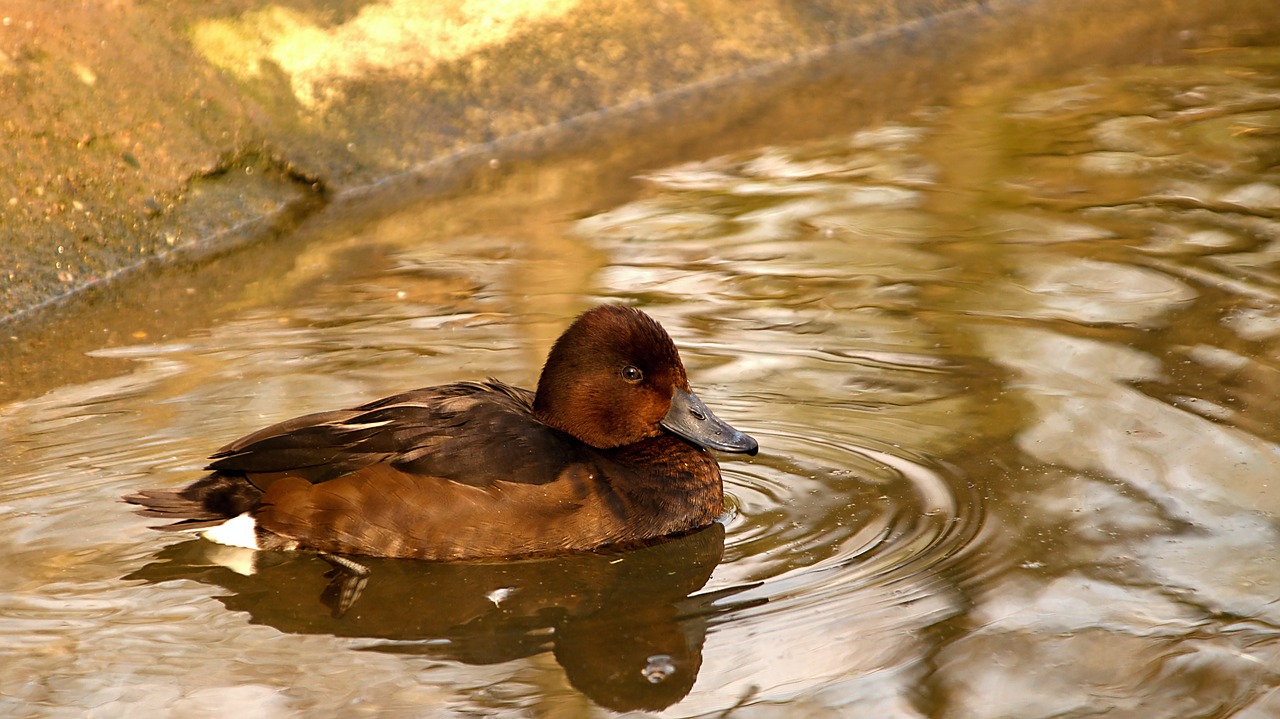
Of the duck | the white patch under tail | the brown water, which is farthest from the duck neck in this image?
the white patch under tail

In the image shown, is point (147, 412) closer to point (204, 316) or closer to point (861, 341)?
point (204, 316)

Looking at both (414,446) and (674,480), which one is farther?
(674,480)

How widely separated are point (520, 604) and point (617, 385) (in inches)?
35.8

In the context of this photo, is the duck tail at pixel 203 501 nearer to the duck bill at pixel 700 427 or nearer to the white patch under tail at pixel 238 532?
the white patch under tail at pixel 238 532

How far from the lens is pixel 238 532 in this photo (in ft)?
15.4

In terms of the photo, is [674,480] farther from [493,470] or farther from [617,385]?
[493,470]

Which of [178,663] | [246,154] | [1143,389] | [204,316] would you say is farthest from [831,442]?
[246,154]

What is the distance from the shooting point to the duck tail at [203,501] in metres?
4.70

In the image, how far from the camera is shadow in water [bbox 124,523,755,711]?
3.94 m

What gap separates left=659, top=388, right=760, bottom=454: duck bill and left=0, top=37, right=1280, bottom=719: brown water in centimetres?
24

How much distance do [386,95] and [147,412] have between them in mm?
3915

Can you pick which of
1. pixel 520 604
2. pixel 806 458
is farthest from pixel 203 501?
pixel 806 458

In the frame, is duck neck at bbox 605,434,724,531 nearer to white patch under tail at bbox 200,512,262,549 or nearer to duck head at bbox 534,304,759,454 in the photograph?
duck head at bbox 534,304,759,454

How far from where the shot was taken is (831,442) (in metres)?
5.24
